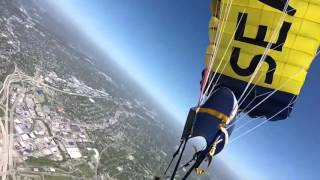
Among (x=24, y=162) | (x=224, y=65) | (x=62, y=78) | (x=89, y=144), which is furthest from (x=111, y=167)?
(x=224, y=65)

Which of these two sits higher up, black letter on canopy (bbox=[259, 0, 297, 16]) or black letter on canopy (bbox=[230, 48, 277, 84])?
black letter on canopy (bbox=[259, 0, 297, 16])

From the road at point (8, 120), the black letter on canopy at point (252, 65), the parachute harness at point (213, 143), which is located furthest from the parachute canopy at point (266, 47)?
the road at point (8, 120)

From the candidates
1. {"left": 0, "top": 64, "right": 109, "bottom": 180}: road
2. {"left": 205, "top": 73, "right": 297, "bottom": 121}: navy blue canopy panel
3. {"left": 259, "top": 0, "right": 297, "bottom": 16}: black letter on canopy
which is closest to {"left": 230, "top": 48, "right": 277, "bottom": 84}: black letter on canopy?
{"left": 205, "top": 73, "right": 297, "bottom": 121}: navy blue canopy panel

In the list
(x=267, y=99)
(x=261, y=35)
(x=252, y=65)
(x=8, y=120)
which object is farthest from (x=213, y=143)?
(x=8, y=120)

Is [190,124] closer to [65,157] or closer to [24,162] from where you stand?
[24,162]

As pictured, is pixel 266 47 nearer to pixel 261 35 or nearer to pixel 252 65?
pixel 261 35

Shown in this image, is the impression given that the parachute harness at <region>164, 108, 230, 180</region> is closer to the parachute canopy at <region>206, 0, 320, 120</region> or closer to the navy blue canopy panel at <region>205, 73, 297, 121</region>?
the parachute canopy at <region>206, 0, 320, 120</region>

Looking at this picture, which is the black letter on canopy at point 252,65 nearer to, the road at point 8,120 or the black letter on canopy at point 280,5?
the black letter on canopy at point 280,5

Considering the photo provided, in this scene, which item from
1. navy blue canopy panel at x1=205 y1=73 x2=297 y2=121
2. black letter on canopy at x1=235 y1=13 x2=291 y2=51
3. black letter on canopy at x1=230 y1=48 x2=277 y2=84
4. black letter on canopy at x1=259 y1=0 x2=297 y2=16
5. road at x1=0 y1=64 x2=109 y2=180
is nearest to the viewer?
black letter on canopy at x1=259 y1=0 x2=297 y2=16
